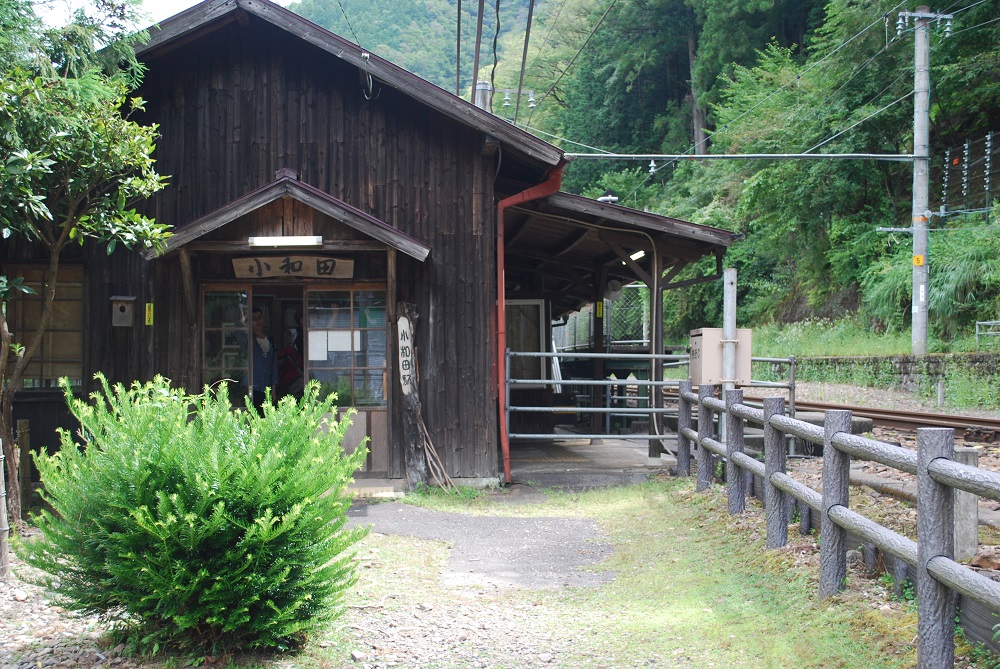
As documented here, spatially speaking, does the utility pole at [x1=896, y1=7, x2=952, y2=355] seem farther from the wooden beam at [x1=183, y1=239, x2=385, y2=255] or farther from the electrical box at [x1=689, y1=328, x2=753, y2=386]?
the wooden beam at [x1=183, y1=239, x2=385, y2=255]

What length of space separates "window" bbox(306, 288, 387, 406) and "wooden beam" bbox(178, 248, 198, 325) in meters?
1.21

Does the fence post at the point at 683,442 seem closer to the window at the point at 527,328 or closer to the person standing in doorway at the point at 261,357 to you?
the window at the point at 527,328

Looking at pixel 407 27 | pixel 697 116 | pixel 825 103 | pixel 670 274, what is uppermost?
pixel 407 27

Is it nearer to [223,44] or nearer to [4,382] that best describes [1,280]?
[4,382]

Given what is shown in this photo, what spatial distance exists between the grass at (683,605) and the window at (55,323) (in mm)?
4449

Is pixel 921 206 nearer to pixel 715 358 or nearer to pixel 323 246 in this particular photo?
pixel 715 358

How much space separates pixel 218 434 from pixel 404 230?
5760 millimetres

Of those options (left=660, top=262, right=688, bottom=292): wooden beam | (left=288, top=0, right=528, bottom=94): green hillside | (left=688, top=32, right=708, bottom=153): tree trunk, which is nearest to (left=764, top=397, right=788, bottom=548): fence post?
(left=660, top=262, right=688, bottom=292): wooden beam

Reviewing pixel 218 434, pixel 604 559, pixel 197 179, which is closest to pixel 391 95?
pixel 197 179

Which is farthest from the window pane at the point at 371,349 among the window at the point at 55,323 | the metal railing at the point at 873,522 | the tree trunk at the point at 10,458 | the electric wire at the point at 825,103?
the electric wire at the point at 825,103

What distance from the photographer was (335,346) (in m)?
9.77

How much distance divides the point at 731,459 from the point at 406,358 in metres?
3.73

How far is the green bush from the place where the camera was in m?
4.08

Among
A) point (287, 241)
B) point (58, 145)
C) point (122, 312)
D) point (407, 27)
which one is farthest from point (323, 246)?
point (407, 27)
